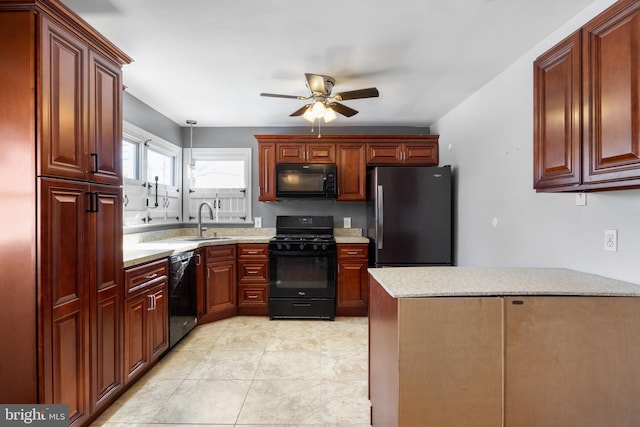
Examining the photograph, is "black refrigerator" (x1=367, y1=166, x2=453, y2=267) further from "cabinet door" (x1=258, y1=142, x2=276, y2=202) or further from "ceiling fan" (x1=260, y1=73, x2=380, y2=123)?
"cabinet door" (x1=258, y1=142, x2=276, y2=202)

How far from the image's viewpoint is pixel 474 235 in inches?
118

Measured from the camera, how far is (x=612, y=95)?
1.33m

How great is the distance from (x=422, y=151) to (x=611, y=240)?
8.00 feet

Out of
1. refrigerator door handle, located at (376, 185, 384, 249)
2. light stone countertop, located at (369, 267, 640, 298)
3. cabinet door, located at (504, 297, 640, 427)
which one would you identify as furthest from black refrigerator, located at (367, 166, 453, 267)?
cabinet door, located at (504, 297, 640, 427)

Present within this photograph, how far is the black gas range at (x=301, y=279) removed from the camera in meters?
3.55

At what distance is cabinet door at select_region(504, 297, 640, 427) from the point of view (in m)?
1.34

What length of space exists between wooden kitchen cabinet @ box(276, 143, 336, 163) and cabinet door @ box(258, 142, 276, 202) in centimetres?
8

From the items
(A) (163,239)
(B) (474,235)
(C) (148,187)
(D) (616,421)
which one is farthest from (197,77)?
(D) (616,421)

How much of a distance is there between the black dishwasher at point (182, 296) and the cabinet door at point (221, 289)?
0.24 meters

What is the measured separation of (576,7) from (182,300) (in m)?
3.56

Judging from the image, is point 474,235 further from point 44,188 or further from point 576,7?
point 44,188

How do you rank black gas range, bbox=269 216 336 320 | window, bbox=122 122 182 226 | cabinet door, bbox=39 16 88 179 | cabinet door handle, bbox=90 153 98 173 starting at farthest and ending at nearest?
black gas range, bbox=269 216 336 320 → window, bbox=122 122 182 226 → cabinet door handle, bbox=90 153 98 173 → cabinet door, bbox=39 16 88 179

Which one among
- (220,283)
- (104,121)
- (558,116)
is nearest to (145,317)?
(220,283)

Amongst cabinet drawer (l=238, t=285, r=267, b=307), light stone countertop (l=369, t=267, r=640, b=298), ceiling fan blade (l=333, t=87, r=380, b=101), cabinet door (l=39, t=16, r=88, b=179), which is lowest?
cabinet drawer (l=238, t=285, r=267, b=307)
